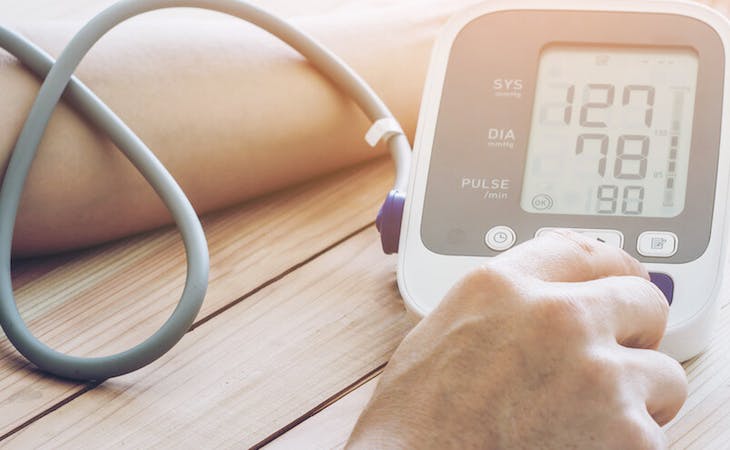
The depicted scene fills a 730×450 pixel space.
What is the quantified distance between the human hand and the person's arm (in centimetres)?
36

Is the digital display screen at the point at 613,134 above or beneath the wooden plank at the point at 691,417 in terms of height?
above

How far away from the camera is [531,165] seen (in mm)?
715

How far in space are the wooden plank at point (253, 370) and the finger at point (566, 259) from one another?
167 mm

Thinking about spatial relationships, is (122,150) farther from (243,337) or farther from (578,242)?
(578,242)

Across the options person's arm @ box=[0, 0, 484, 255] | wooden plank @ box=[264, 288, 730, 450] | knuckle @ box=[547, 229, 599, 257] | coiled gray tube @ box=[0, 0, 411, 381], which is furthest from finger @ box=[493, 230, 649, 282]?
person's arm @ box=[0, 0, 484, 255]

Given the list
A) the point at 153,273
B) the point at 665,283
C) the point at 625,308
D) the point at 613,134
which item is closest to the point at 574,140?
the point at 613,134

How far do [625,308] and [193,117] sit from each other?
1.46ft

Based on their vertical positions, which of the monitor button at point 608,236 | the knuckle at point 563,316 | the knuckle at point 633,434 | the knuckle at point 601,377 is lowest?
the monitor button at point 608,236

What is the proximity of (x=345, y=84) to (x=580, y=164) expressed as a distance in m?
0.25

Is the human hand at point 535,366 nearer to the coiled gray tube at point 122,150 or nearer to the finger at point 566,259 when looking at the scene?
the finger at point 566,259

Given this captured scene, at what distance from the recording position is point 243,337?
0.69 metres

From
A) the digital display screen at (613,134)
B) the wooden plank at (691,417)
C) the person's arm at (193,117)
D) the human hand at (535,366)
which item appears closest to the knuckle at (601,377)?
the human hand at (535,366)

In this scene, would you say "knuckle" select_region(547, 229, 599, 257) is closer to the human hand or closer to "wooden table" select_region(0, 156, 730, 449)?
the human hand

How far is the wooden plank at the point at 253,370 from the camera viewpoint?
0.60m
